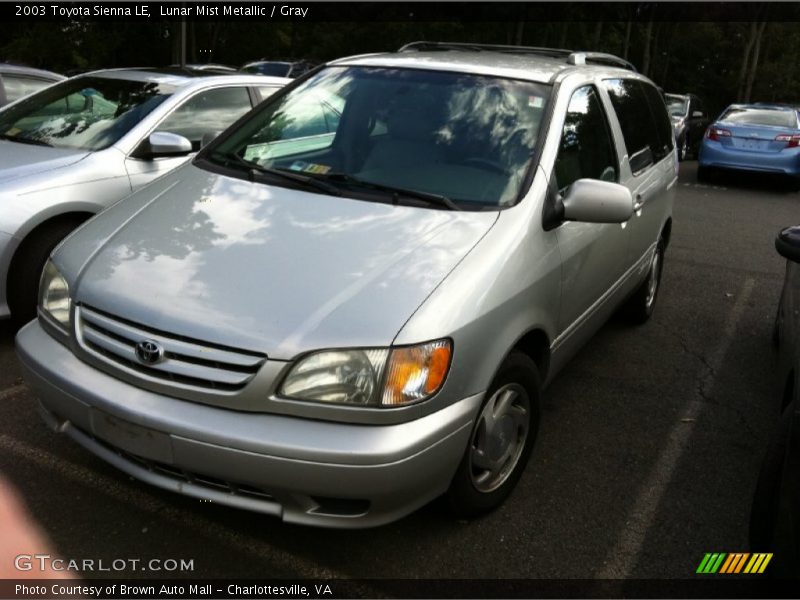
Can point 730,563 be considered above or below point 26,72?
below

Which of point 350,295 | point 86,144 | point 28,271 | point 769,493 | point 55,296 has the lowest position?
point 28,271

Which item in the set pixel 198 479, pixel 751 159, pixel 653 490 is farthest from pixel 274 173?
pixel 751 159

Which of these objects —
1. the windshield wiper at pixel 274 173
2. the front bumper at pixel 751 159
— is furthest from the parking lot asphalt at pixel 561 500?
the front bumper at pixel 751 159

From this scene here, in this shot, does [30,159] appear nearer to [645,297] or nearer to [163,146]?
[163,146]

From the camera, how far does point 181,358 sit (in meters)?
2.37

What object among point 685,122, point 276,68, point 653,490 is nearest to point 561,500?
point 653,490

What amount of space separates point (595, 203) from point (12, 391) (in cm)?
288

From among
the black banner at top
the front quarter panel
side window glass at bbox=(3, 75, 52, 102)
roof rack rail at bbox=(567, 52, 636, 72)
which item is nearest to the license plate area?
the front quarter panel

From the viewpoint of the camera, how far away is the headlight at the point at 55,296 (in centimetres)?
272

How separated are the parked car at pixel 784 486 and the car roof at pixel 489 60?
141 cm

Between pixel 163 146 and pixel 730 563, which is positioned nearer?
pixel 730 563

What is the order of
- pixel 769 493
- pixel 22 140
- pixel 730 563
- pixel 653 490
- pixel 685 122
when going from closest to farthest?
1. pixel 769 493
2. pixel 730 563
3. pixel 653 490
4. pixel 22 140
5. pixel 685 122

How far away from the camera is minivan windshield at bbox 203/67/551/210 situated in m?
3.12

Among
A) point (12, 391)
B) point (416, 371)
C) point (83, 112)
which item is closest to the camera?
point (416, 371)
